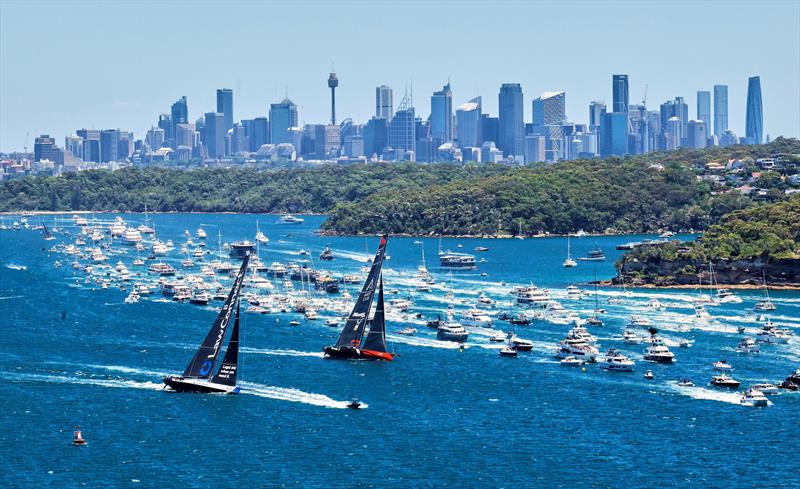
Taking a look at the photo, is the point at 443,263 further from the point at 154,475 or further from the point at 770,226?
the point at 154,475

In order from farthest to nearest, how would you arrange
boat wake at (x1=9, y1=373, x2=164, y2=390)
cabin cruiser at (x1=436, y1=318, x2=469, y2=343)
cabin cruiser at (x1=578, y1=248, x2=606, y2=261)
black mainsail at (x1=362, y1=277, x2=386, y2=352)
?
cabin cruiser at (x1=578, y1=248, x2=606, y2=261)
cabin cruiser at (x1=436, y1=318, x2=469, y2=343)
black mainsail at (x1=362, y1=277, x2=386, y2=352)
boat wake at (x1=9, y1=373, x2=164, y2=390)

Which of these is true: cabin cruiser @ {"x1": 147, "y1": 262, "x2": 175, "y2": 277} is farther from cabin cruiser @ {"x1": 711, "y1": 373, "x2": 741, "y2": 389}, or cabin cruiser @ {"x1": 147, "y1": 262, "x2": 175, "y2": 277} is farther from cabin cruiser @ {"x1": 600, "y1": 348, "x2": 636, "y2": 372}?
cabin cruiser @ {"x1": 711, "y1": 373, "x2": 741, "y2": 389}

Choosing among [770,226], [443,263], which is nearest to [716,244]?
[770,226]

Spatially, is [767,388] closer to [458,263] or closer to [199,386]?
[199,386]

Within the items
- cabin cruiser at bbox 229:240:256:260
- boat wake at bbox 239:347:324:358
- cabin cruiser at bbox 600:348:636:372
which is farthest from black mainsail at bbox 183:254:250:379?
cabin cruiser at bbox 229:240:256:260

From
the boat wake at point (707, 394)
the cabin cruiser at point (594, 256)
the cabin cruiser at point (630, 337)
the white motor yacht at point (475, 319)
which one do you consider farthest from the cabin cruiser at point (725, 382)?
the cabin cruiser at point (594, 256)

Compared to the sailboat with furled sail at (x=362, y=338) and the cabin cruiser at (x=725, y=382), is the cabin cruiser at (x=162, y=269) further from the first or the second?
the cabin cruiser at (x=725, y=382)

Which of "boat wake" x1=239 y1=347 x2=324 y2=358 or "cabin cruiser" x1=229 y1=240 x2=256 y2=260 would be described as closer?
"boat wake" x1=239 y1=347 x2=324 y2=358

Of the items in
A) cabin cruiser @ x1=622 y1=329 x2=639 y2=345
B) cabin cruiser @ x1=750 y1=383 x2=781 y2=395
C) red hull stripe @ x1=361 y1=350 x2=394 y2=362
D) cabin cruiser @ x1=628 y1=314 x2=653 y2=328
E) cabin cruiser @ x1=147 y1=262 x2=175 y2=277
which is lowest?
cabin cruiser @ x1=750 y1=383 x2=781 y2=395
